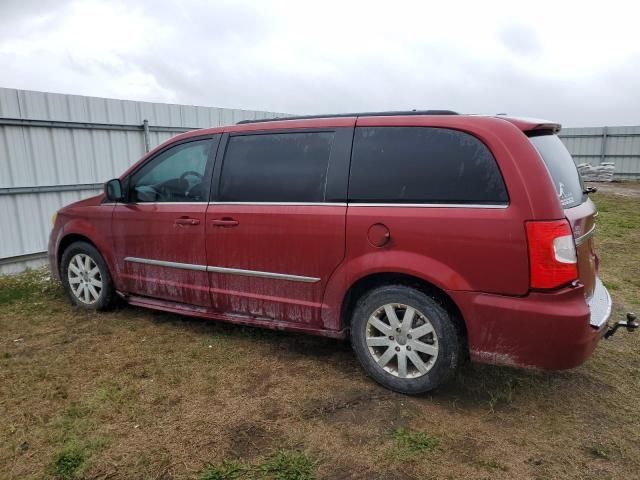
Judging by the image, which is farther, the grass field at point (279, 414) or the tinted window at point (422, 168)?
the tinted window at point (422, 168)

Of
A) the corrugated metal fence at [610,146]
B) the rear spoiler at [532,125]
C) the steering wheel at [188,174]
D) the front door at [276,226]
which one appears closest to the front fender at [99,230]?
the steering wheel at [188,174]

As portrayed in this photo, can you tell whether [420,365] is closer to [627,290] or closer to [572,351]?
[572,351]

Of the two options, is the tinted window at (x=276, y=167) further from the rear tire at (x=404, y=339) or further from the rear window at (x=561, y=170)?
the rear window at (x=561, y=170)

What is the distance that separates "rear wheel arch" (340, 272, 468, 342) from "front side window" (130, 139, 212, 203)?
1.44m

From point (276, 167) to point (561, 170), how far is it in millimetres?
1879

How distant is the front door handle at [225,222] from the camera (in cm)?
356

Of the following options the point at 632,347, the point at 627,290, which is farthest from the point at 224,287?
the point at 627,290

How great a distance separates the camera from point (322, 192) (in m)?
3.22

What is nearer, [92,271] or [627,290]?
[92,271]

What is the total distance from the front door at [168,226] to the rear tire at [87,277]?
277 mm

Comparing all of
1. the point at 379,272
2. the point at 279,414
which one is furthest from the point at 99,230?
the point at 379,272

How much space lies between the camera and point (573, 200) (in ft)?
9.53

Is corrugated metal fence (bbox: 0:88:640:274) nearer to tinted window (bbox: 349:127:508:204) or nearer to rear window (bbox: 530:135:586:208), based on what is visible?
tinted window (bbox: 349:127:508:204)

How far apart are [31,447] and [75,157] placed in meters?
5.36
